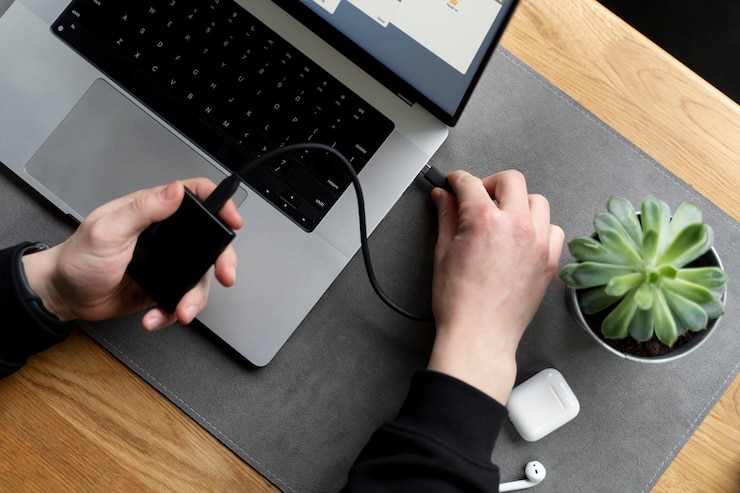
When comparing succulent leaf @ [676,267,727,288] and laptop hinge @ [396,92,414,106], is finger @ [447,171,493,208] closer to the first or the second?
laptop hinge @ [396,92,414,106]

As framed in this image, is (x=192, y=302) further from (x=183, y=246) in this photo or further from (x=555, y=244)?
(x=555, y=244)

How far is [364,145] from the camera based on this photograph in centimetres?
64

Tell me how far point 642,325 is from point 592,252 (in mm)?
74

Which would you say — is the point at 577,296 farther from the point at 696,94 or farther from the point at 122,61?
the point at 122,61

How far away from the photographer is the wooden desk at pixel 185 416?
2.12 ft

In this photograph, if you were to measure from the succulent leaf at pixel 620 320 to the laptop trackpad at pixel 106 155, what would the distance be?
41cm

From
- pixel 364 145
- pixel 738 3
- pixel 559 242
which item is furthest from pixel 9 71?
pixel 738 3

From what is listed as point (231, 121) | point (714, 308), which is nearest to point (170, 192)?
point (231, 121)

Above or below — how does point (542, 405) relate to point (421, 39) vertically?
below

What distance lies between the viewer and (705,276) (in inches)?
19.9

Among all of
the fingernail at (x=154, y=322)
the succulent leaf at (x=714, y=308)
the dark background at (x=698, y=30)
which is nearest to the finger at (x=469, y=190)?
the succulent leaf at (x=714, y=308)

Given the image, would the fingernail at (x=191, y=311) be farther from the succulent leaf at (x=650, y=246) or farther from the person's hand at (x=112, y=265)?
the succulent leaf at (x=650, y=246)

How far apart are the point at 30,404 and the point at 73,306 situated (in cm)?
13

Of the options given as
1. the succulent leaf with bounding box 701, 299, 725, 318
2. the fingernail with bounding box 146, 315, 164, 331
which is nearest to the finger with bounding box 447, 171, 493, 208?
the succulent leaf with bounding box 701, 299, 725, 318
